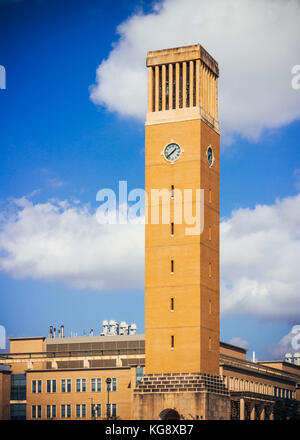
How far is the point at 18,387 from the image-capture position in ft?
499

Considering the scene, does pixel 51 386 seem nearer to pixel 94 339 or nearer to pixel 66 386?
pixel 66 386

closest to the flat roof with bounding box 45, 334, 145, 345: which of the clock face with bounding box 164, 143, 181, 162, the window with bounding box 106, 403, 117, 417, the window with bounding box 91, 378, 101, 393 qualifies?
the window with bounding box 91, 378, 101, 393

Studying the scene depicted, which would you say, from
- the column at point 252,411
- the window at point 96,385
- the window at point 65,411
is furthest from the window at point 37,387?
the column at point 252,411

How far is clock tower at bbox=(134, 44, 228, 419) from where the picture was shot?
125188 millimetres

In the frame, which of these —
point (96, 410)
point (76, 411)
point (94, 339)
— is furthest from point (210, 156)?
point (94, 339)

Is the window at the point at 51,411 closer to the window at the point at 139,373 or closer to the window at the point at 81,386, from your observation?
the window at the point at 81,386

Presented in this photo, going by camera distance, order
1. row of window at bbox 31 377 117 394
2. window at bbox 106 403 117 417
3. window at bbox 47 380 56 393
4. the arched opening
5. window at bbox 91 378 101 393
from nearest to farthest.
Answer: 1. the arched opening
2. window at bbox 106 403 117 417
3. row of window at bbox 31 377 117 394
4. window at bbox 91 378 101 393
5. window at bbox 47 380 56 393

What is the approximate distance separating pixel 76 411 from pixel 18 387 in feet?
39.6

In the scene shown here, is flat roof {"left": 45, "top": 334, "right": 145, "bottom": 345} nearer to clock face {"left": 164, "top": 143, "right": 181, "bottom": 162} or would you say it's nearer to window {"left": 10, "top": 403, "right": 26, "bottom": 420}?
window {"left": 10, "top": 403, "right": 26, "bottom": 420}

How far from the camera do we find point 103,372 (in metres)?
146

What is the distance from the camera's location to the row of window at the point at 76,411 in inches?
5620
